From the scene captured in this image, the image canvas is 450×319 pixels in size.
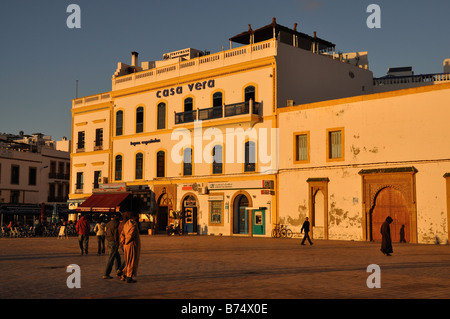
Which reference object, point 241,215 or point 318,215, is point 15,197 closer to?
point 241,215

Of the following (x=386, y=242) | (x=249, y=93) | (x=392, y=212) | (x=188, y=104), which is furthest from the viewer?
(x=188, y=104)

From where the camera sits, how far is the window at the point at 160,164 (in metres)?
41.2

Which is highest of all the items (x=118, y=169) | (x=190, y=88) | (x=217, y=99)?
(x=190, y=88)

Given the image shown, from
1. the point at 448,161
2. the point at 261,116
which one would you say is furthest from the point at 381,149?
the point at 261,116

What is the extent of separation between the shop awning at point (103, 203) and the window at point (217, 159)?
8.67m

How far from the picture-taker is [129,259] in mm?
12406

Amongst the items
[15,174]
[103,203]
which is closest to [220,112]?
[103,203]

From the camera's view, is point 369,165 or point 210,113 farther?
point 210,113

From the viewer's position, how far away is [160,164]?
1635 inches

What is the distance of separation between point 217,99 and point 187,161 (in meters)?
5.15

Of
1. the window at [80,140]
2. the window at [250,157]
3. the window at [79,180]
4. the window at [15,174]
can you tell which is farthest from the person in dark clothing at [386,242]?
the window at [15,174]

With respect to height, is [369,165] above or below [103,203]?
above

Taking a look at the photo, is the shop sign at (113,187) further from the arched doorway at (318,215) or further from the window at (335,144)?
the window at (335,144)

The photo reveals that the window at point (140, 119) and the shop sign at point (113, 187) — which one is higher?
the window at point (140, 119)
